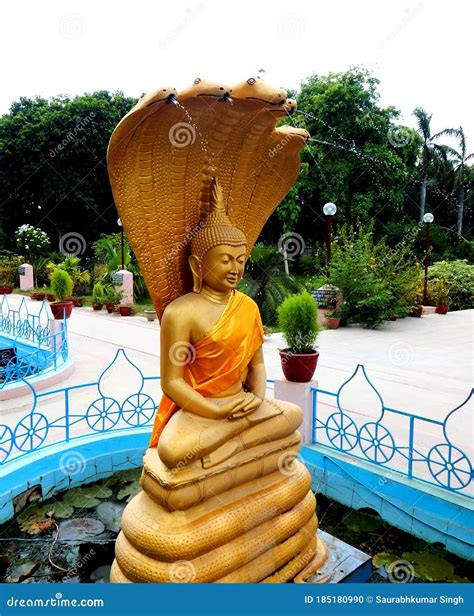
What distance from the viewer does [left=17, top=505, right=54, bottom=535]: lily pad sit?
413 cm

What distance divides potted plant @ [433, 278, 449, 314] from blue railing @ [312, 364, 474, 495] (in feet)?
34.3

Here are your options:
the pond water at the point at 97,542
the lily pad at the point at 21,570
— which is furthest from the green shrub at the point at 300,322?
the lily pad at the point at 21,570

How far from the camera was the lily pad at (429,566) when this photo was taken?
3.57m

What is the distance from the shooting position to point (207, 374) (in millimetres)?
3223

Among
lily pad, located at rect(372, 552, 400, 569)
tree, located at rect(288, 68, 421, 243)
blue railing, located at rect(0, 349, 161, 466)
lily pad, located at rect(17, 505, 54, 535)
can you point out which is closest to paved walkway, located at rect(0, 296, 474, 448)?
blue railing, located at rect(0, 349, 161, 466)

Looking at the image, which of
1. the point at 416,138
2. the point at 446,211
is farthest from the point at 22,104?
the point at 446,211

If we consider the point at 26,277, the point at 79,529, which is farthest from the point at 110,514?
the point at 26,277

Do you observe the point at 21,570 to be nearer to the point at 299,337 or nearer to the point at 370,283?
the point at 299,337

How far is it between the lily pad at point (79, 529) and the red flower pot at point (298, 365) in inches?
87.0

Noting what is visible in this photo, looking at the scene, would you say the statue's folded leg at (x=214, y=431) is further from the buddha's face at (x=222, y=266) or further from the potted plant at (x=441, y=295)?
the potted plant at (x=441, y=295)

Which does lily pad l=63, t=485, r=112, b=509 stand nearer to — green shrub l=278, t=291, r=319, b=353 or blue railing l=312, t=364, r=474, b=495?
blue railing l=312, t=364, r=474, b=495

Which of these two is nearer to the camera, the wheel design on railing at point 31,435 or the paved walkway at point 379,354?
the wheel design on railing at point 31,435

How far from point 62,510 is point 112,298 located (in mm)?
11868

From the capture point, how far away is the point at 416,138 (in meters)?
23.0
